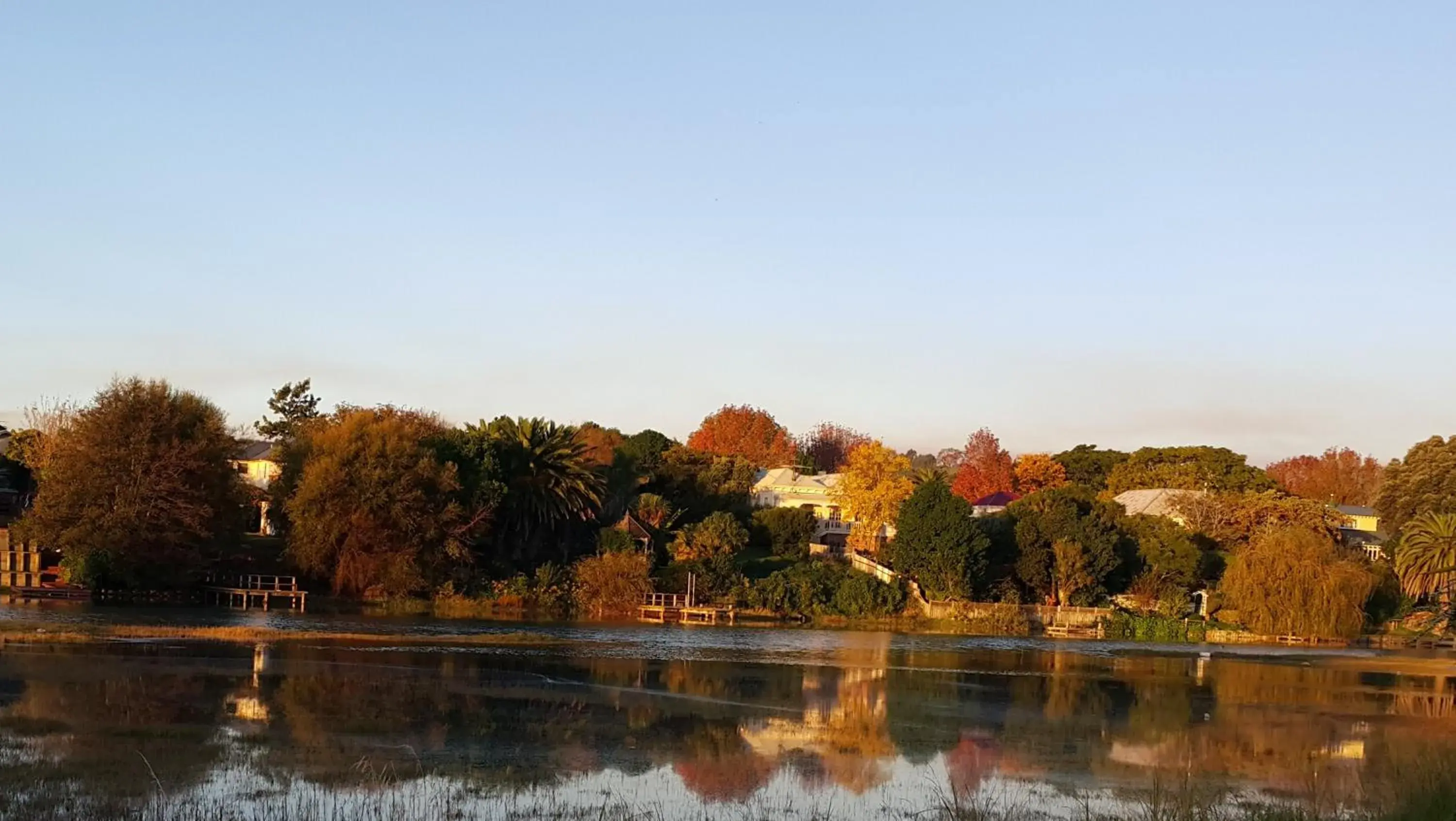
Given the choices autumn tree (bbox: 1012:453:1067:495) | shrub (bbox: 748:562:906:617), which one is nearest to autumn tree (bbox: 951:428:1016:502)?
autumn tree (bbox: 1012:453:1067:495)

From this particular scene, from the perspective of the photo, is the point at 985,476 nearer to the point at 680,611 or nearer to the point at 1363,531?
the point at 1363,531

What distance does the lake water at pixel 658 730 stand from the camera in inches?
766

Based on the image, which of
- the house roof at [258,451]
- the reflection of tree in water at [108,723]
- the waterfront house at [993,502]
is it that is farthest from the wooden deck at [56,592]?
the waterfront house at [993,502]

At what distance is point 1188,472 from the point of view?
354ft

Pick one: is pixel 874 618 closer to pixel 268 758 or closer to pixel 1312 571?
pixel 1312 571

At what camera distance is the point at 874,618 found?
69250 mm

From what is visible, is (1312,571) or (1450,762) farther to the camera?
Answer: (1312,571)

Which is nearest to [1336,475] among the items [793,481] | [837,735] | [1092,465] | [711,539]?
[1092,465]

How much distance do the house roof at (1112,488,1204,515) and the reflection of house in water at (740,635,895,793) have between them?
177 feet

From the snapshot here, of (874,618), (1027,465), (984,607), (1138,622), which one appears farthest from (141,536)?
(1027,465)

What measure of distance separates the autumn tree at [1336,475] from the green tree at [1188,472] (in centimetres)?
3346

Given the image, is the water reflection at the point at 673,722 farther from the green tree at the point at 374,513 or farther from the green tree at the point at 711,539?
the green tree at the point at 711,539

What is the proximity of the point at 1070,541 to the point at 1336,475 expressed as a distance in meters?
95.7

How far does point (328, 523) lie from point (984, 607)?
3329 centimetres
